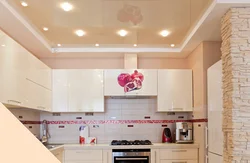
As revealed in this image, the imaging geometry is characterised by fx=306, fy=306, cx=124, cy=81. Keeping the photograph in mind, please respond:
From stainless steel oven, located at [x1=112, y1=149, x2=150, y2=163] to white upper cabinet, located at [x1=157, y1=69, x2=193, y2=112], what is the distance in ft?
2.63

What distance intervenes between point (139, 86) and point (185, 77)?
0.78 m

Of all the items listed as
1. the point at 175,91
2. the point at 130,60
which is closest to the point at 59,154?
the point at 130,60

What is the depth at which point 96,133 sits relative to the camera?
5.34 meters

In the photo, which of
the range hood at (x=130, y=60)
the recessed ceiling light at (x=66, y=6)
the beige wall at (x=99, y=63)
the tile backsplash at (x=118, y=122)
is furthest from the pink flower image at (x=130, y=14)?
the tile backsplash at (x=118, y=122)

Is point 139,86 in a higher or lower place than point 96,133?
higher

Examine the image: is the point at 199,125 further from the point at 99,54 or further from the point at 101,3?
the point at 101,3

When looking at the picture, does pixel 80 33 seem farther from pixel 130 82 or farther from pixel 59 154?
pixel 59 154

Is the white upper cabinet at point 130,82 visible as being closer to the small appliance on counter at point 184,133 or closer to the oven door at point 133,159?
the small appliance on counter at point 184,133

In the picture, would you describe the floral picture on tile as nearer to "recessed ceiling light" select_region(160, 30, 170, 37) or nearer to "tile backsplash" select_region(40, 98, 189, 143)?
"tile backsplash" select_region(40, 98, 189, 143)

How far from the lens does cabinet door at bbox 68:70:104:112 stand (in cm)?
504

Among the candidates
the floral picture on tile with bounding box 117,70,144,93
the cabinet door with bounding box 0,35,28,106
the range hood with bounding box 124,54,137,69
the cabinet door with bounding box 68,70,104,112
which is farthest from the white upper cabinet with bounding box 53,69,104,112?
the cabinet door with bounding box 0,35,28,106

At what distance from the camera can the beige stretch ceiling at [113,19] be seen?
129 inches

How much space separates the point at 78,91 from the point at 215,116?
2.35m

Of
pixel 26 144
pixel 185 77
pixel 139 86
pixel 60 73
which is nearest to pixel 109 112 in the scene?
pixel 139 86
